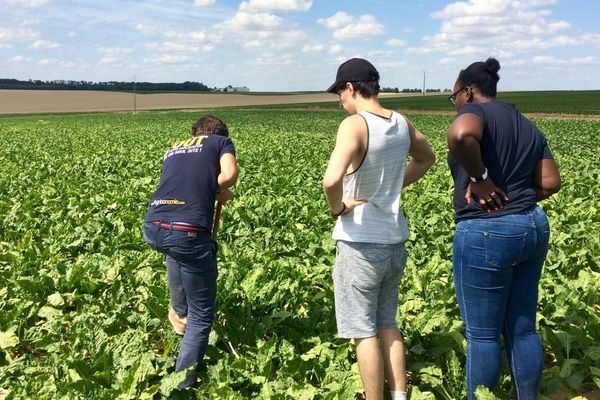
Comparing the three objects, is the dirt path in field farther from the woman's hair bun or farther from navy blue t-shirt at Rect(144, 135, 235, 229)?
the woman's hair bun

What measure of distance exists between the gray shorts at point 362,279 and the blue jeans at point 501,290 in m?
0.36

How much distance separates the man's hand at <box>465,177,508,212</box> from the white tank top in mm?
444

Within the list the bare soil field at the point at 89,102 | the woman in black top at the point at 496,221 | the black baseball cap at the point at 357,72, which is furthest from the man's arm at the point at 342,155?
the bare soil field at the point at 89,102

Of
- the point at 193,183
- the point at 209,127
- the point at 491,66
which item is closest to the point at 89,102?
the point at 209,127

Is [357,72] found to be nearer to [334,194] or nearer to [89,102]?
[334,194]

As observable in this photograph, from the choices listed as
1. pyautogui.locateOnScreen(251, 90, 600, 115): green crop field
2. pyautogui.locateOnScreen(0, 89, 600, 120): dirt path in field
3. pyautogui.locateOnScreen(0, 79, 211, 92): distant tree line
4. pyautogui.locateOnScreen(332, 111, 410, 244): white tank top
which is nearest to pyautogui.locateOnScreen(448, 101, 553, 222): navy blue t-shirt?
pyautogui.locateOnScreen(332, 111, 410, 244): white tank top

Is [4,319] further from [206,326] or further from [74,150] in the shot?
[74,150]

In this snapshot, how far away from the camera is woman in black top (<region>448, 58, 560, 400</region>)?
2.60 meters

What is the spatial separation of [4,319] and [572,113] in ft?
177

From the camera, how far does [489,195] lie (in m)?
2.62

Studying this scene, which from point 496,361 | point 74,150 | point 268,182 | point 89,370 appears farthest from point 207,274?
point 74,150

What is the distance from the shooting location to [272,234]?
7129 mm

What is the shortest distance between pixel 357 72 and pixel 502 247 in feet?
3.86

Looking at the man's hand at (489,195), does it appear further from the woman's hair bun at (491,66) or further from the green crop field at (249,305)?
the green crop field at (249,305)
